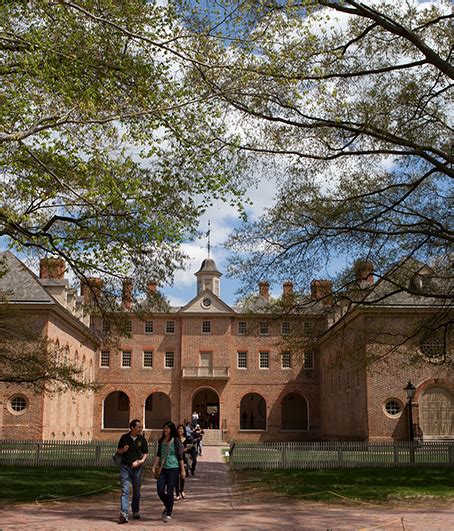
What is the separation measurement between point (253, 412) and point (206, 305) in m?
10.6

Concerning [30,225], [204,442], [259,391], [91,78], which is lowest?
[204,442]

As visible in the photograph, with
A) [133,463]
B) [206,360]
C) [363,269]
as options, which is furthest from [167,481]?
[206,360]

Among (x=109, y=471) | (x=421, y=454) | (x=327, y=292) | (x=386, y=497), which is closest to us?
(x=386, y=497)

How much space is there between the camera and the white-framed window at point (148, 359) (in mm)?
53188

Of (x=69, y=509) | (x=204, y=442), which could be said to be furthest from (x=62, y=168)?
(x=204, y=442)

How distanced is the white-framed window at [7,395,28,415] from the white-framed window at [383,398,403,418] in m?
17.9

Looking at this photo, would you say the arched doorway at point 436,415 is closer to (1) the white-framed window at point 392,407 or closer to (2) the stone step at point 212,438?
(1) the white-framed window at point 392,407

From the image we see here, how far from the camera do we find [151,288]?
51.4 ft

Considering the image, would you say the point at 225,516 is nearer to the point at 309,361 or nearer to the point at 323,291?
the point at 323,291

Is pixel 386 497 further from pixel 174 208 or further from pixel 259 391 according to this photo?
pixel 259 391

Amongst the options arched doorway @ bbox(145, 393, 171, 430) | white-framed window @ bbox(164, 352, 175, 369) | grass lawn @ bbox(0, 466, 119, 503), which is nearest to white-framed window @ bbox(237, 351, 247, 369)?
white-framed window @ bbox(164, 352, 175, 369)

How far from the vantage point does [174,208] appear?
13.7m

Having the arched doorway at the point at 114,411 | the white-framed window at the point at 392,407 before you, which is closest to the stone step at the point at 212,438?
the arched doorway at the point at 114,411

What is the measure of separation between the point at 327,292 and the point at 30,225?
7.56 m
